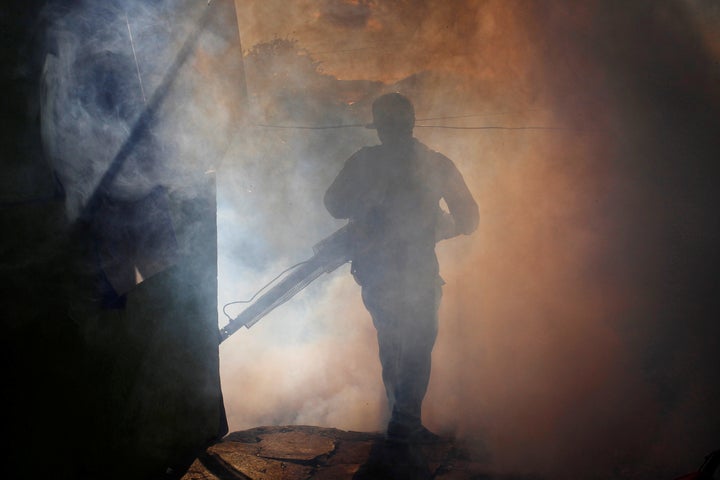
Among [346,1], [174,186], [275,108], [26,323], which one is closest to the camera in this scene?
[26,323]

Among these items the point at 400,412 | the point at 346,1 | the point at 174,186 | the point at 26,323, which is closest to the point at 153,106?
the point at 174,186

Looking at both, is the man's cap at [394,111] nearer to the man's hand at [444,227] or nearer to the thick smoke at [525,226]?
the man's hand at [444,227]

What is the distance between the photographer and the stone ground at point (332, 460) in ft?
13.2

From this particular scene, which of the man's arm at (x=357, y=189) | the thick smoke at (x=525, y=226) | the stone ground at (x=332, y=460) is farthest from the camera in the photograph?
the thick smoke at (x=525, y=226)

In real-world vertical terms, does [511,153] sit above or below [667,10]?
below

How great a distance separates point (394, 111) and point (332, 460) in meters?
3.47

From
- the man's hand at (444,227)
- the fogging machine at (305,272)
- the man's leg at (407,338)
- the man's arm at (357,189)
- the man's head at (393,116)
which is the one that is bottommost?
the man's leg at (407,338)

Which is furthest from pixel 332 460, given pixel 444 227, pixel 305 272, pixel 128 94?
pixel 128 94

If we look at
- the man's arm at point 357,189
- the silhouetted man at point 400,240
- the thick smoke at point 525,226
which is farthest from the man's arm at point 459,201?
the thick smoke at point 525,226

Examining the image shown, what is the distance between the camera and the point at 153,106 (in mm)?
2920

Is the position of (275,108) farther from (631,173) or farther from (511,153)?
(631,173)

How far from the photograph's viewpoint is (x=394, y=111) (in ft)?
15.4

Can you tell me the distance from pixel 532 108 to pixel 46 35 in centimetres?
672

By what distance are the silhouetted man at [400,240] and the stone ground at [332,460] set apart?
28 centimetres
